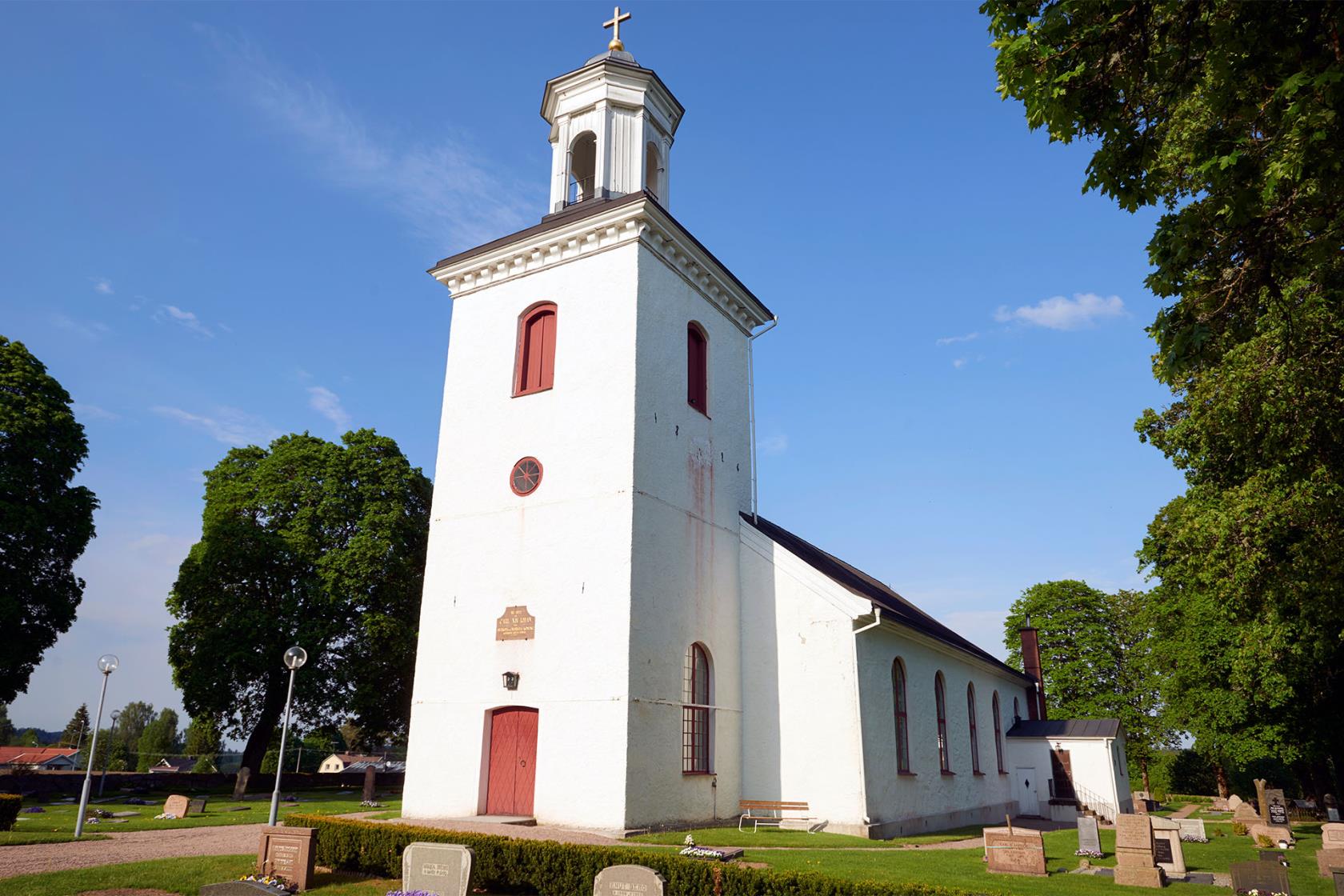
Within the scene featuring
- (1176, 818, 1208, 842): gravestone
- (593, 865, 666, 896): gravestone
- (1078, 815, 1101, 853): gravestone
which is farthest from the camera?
(1176, 818, 1208, 842): gravestone

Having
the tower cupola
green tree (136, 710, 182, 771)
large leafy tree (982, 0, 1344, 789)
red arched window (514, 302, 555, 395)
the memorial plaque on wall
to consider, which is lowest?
green tree (136, 710, 182, 771)

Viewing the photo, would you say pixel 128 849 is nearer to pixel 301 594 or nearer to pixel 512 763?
pixel 512 763

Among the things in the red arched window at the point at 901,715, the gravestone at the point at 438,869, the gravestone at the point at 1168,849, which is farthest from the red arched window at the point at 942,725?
the gravestone at the point at 438,869

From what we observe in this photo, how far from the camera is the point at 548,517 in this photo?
17.1m

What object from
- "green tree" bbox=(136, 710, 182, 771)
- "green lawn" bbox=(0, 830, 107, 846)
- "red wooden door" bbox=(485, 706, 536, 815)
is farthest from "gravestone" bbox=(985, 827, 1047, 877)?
"green tree" bbox=(136, 710, 182, 771)

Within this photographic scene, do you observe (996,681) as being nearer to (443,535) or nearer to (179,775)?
(443,535)

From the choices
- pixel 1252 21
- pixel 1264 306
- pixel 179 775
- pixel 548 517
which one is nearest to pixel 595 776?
pixel 548 517

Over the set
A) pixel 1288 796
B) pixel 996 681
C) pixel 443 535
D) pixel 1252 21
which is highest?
pixel 1252 21

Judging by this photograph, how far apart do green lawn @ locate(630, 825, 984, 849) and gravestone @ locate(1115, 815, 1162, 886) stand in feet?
12.5

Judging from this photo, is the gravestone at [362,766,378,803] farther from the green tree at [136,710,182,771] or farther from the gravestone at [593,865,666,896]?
the green tree at [136,710,182,771]

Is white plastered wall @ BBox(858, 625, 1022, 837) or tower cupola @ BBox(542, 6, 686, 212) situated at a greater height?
tower cupola @ BBox(542, 6, 686, 212)

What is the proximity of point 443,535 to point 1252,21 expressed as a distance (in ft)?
53.1

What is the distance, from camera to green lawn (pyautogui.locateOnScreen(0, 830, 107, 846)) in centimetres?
1468

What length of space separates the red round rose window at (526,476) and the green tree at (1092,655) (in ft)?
126
